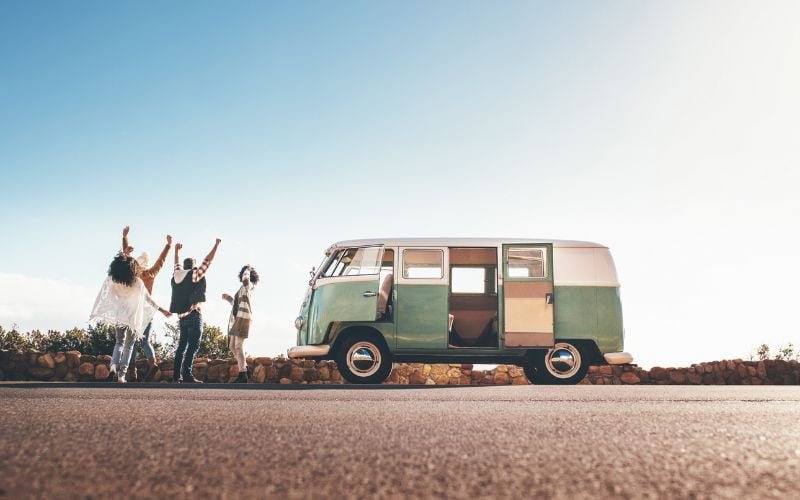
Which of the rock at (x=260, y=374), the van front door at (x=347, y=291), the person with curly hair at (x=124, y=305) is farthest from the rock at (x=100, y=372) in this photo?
the van front door at (x=347, y=291)

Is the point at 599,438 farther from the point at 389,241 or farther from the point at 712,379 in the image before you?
the point at 712,379

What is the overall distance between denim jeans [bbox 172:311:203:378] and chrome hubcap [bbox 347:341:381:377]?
7.22 feet

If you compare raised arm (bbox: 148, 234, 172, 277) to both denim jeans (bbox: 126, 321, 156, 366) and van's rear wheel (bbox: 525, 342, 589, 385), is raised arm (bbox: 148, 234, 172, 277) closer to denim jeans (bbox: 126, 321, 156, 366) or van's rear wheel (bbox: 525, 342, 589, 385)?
denim jeans (bbox: 126, 321, 156, 366)

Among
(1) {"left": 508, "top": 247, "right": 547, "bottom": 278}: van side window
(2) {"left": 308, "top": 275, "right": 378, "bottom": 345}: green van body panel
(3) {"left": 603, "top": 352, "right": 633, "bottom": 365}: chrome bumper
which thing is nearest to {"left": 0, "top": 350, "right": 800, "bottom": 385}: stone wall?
(2) {"left": 308, "top": 275, "right": 378, "bottom": 345}: green van body panel

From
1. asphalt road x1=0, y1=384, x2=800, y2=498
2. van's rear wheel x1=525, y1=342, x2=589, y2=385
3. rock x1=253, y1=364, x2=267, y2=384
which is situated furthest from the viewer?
rock x1=253, y1=364, x2=267, y2=384

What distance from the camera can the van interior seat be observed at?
10242mm

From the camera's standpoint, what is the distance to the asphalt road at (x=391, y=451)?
2.33 m

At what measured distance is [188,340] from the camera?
9602mm

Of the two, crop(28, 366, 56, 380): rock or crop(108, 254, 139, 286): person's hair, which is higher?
crop(108, 254, 139, 286): person's hair

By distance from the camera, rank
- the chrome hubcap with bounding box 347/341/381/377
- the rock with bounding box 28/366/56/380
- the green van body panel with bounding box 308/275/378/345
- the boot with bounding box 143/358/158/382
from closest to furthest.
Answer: the green van body panel with bounding box 308/275/378/345 → the chrome hubcap with bounding box 347/341/381/377 → the boot with bounding box 143/358/158/382 → the rock with bounding box 28/366/56/380

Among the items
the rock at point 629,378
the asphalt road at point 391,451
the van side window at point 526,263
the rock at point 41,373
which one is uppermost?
the van side window at point 526,263

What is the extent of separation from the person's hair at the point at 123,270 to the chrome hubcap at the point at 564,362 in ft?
19.8

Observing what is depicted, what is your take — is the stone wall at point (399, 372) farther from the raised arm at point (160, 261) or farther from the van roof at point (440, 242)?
the van roof at point (440, 242)

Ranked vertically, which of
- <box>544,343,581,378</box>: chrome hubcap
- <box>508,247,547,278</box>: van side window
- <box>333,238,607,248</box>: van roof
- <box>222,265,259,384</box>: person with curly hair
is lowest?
<box>544,343,581,378</box>: chrome hubcap
